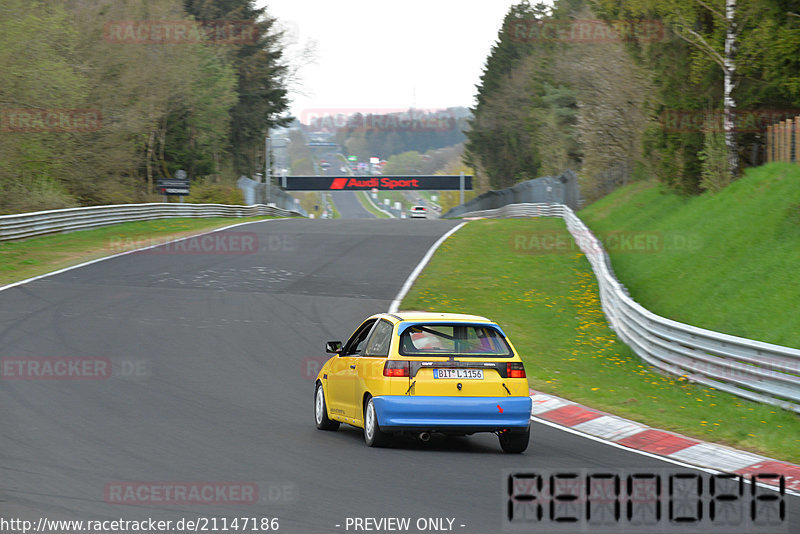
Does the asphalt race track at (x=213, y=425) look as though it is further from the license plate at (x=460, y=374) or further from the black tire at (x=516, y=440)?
the license plate at (x=460, y=374)

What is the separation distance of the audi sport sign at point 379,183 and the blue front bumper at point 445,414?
104 m

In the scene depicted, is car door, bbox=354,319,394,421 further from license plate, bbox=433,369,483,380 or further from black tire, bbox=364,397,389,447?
license plate, bbox=433,369,483,380

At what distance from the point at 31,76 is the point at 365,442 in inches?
1193

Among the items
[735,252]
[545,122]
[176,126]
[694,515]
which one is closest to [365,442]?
[694,515]

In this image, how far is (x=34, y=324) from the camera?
1836cm

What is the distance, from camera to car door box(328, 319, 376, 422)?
418 inches

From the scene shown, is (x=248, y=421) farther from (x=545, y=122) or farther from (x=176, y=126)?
(x=545, y=122)

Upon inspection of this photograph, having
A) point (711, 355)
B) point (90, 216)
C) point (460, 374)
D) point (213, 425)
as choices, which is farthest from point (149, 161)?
point (460, 374)

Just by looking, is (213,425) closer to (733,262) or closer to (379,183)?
(733,262)

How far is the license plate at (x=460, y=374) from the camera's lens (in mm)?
9781

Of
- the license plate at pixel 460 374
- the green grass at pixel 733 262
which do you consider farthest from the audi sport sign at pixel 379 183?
the license plate at pixel 460 374

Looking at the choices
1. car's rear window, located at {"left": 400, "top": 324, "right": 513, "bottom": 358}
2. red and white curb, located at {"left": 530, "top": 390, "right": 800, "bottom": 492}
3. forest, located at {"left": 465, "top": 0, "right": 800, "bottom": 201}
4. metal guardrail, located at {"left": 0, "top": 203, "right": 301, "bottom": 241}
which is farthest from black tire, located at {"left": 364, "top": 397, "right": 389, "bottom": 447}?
metal guardrail, located at {"left": 0, "top": 203, "right": 301, "bottom": 241}

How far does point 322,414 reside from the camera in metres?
11.2

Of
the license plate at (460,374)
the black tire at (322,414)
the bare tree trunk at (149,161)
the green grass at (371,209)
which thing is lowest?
the green grass at (371,209)
